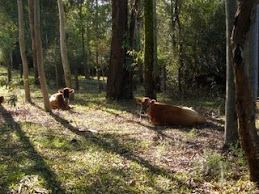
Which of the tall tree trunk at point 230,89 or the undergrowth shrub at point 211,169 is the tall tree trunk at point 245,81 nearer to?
the undergrowth shrub at point 211,169

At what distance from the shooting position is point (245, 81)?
13.8 feet

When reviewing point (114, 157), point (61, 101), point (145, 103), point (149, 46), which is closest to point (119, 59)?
point (149, 46)

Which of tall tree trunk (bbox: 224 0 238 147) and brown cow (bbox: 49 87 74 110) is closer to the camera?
tall tree trunk (bbox: 224 0 238 147)

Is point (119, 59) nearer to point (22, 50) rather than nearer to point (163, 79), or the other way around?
point (22, 50)

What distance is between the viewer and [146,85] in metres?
11.5

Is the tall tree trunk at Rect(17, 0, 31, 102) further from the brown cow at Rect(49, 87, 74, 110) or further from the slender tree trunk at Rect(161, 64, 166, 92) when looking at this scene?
the slender tree trunk at Rect(161, 64, 166, 92)

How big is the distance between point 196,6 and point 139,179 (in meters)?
11.8

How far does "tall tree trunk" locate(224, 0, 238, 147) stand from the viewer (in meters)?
5.73

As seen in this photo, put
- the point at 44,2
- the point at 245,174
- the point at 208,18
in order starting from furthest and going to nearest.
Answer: the point at 44,2 → the point at 208,18 → the point at 245,174

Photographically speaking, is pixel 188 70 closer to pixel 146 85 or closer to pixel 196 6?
pixel 196 6

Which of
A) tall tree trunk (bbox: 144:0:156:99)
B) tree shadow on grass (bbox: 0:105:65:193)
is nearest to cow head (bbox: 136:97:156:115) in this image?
tall tree trunk (bbox: 144:0:156:99)

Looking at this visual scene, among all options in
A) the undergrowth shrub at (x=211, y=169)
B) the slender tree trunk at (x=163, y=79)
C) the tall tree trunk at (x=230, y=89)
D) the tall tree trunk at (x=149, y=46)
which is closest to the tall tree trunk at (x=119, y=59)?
the tall tree trunk at (x=149, y=46)

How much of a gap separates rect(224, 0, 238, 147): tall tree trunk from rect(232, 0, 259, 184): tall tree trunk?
143cm

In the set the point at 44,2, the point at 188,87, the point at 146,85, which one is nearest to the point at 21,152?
the point at 146,85
